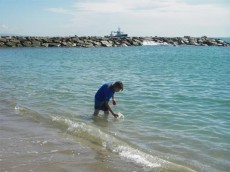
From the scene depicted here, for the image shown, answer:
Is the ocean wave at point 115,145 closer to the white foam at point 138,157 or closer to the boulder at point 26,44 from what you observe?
the white foam at point 138,157

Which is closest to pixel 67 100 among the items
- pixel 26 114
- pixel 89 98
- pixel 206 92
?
pixel 89 98

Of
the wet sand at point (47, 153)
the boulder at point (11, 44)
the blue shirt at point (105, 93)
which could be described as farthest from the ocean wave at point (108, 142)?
the boulder at point (11, 44)

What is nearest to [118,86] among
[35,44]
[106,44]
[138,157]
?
[138,157]

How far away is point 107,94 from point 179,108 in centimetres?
329

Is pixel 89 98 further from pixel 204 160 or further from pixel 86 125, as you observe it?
pixel 204 160

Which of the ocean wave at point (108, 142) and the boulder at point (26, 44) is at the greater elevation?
the boulder at point (26, 44)

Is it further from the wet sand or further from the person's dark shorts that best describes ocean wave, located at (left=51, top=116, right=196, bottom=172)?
the person's dark shorts

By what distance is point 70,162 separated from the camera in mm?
7117

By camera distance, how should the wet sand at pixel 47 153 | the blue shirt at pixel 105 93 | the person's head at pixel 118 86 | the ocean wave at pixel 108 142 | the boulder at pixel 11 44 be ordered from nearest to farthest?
the wet sand at pixel 47 153, the ocean wave at pixel 108 142, the person's head at pixel 118 86, the blue shirt at pixel 105 93, the boulder at pixel 11 44

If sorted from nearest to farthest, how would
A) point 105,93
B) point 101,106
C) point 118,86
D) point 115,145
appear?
1. point 115,145
2. point 118,86
3. point 105,93
4. point 101,106

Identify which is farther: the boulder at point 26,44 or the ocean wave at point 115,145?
the boulder at point 26,44

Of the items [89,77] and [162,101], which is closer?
[162,101]

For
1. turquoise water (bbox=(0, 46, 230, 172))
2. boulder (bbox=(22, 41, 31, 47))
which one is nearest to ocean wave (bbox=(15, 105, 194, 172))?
turquoise water (bbox=(0, 46, 230, 172))

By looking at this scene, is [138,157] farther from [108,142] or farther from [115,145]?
[108,142]
